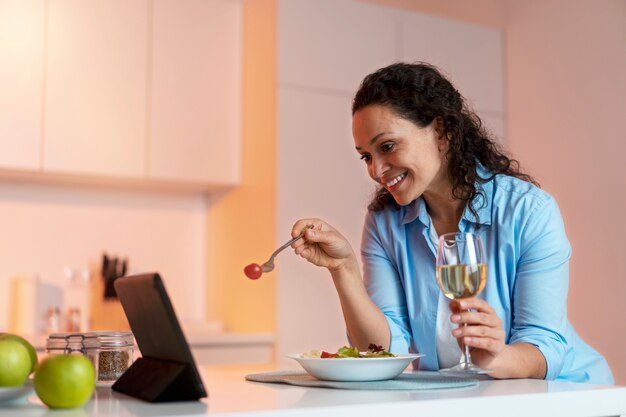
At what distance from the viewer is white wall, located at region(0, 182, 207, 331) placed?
3539 millimetres

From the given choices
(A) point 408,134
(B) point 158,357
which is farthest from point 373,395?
(A) point 408,134

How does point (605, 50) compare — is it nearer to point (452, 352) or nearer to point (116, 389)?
point (452, 352)

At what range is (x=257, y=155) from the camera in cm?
352

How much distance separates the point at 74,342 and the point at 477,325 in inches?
25.6

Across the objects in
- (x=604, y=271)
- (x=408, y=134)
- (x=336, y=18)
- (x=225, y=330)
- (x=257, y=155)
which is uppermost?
(x=336, y=18)

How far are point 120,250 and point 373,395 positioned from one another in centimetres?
284

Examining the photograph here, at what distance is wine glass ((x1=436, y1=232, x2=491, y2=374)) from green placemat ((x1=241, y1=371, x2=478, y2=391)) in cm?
4

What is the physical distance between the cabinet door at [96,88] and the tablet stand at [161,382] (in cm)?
236

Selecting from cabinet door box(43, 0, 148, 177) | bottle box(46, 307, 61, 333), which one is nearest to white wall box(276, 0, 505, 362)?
cabinet door box(43, 0, 148, 177)

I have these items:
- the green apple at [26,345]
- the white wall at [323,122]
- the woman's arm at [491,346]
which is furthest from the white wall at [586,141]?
the green apple at [26,345]

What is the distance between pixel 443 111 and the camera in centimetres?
181

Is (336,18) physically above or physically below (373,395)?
above

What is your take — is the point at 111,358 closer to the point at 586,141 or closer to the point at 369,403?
the point at 369,403

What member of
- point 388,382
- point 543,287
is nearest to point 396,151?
point 543,287
